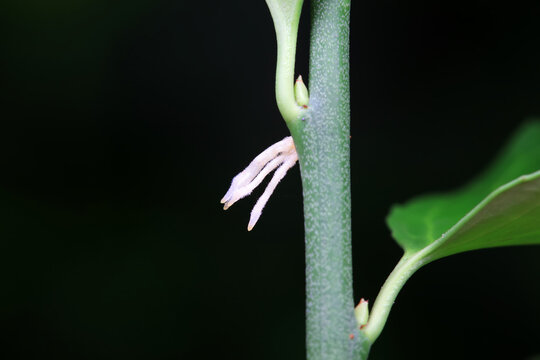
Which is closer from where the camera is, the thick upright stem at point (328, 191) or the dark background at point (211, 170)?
the thick upright stem at point (328, 191)

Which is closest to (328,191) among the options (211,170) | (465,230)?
(465,230)

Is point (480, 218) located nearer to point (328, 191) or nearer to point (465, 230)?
point (465, 230)

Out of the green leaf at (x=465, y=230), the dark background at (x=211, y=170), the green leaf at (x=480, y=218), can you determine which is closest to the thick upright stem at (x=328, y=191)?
the green leaf at (x=465, y=230)

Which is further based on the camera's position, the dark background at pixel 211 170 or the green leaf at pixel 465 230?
the dark background at pixel 211 170

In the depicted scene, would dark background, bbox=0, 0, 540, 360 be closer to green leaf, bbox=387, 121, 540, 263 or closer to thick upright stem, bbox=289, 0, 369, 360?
green leaf, bbox=387, 121, 540, 263

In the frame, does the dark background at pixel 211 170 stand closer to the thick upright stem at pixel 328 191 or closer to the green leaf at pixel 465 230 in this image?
the green leaf at pixel 465 230

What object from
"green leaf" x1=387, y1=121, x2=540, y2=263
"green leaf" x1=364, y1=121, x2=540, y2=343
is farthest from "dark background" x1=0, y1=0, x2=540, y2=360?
"green leaf" x1=364, y1=121, x2=540, y2=343

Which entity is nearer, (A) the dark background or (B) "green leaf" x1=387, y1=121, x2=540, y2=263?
(B) "green leaf" x1=387, y1=121, x2=540, y2=263
